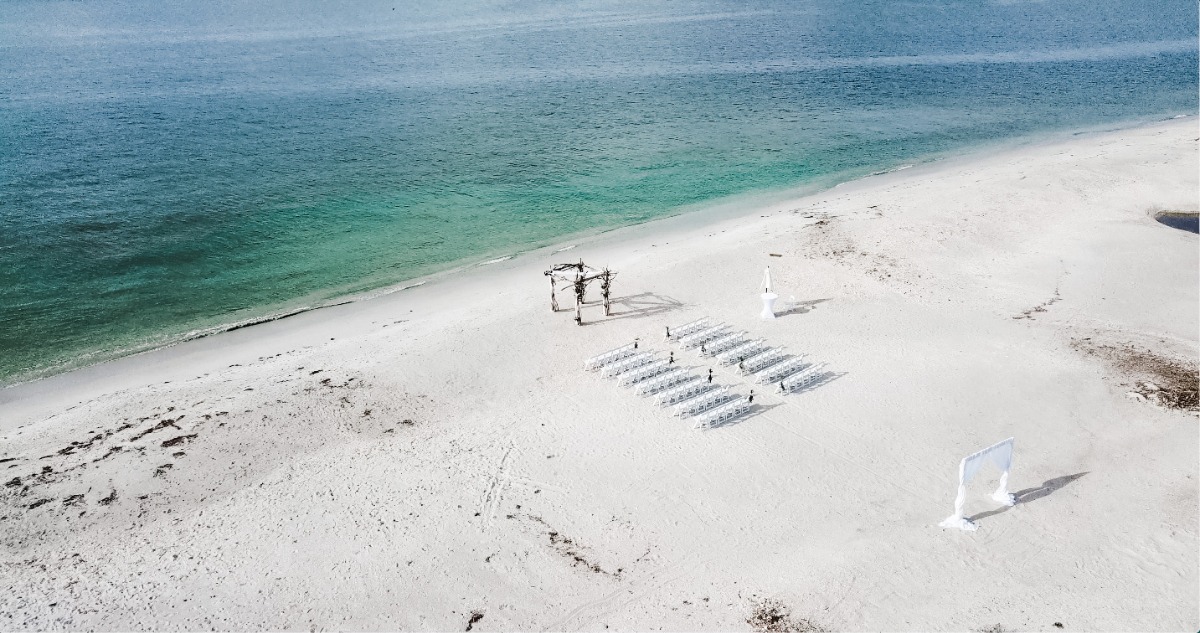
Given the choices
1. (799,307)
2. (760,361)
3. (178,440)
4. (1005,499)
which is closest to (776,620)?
(1005,499)

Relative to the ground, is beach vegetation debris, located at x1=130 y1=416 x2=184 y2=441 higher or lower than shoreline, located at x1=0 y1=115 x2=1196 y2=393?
lower

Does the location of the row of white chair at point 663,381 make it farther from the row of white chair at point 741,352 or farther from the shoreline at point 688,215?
the shoreline at point 688,215

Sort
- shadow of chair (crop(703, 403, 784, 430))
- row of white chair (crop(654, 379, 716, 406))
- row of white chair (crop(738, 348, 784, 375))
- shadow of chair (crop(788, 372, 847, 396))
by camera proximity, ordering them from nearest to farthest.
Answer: shadow of chair (crop(703, 403, 784, 430)), row of white chair (crop(654, 379, 716, 406)), shadow of chair (crop(788, 372, 847, 396)), row of white chair (crop(738, 348, 784, 375))

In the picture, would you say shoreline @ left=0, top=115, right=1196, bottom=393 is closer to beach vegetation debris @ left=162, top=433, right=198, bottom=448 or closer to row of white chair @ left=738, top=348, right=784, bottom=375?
beach vegetation debris @ left=162, top=433, right=198, bottom=448

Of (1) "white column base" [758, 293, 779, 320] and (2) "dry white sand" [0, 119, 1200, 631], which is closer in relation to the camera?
(2) "dry white sand" [0, 119, 1200, 631]

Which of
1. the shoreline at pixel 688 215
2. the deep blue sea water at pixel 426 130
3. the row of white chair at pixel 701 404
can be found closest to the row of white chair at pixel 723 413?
the row of white chair at pixel 701 404

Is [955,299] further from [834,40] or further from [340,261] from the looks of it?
[834,40]

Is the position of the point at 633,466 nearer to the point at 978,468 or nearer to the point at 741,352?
the point at 741,352

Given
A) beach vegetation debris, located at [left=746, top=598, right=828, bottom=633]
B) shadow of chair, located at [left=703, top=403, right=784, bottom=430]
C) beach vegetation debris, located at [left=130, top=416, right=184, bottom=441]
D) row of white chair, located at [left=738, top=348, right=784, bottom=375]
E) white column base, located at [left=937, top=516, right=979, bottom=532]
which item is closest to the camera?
beach vegetation debris, located at [left=746, top=598, right=828, bottom=633]

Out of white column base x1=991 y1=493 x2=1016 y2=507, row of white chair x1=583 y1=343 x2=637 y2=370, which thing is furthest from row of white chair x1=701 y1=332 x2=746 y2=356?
white column base x1=991 y1=493 x2=1016 y2=507
